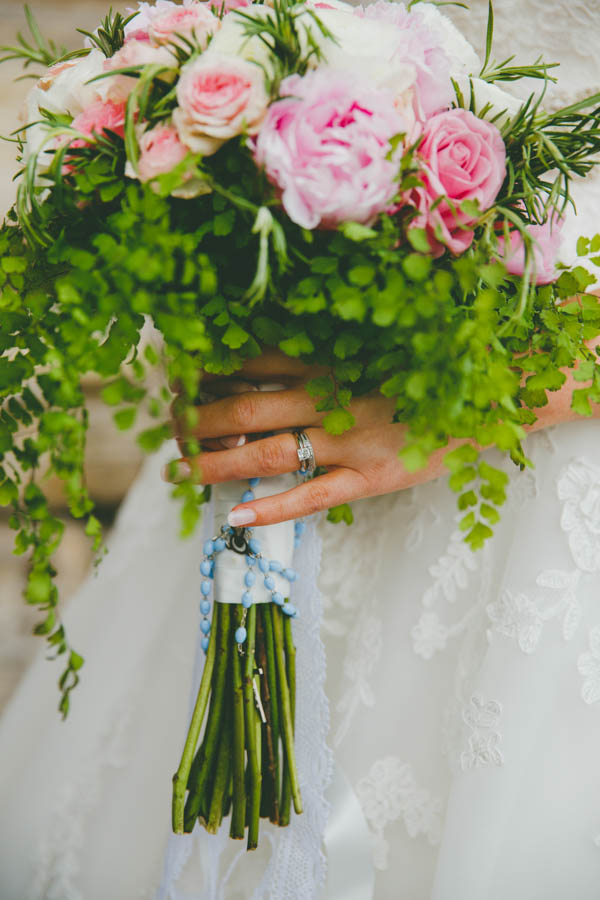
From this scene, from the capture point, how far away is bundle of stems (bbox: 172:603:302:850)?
2.49ft

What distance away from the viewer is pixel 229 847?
0.98 metres

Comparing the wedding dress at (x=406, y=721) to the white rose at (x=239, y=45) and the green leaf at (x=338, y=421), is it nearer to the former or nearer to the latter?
the green leaf at (x=338, y=421)

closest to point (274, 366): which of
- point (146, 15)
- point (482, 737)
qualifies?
point (146, 15)

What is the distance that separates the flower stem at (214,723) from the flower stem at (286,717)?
6 centimetres

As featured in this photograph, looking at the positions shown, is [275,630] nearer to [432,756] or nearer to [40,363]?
[432,756]

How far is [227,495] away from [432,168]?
438 mm

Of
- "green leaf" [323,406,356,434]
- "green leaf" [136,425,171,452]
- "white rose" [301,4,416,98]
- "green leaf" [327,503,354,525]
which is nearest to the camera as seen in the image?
"green leaf" [136,425,171,452]

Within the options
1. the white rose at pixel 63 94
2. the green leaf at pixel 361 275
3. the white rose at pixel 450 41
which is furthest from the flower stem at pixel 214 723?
the white rose at pixel 450 41

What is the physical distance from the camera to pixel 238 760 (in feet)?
2.48

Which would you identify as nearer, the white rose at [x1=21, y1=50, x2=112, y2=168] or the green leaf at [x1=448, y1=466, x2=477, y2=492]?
the green leaf at [x1=448, y1=466, x2=477, y2=492]

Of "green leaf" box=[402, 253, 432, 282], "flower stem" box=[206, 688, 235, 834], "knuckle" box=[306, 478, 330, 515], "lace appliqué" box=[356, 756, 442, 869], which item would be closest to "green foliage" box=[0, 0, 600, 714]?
"green leaf" box=[402, 253, 432, 282]

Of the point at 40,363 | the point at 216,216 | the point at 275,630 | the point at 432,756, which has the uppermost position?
the point at 216,216

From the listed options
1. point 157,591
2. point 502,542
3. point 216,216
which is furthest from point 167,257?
point 157,591

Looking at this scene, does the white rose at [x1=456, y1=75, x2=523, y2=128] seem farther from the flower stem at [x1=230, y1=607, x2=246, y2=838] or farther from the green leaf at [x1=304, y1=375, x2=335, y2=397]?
the flower stem at [x1=230, y1=607, x2=246, y2=838]
